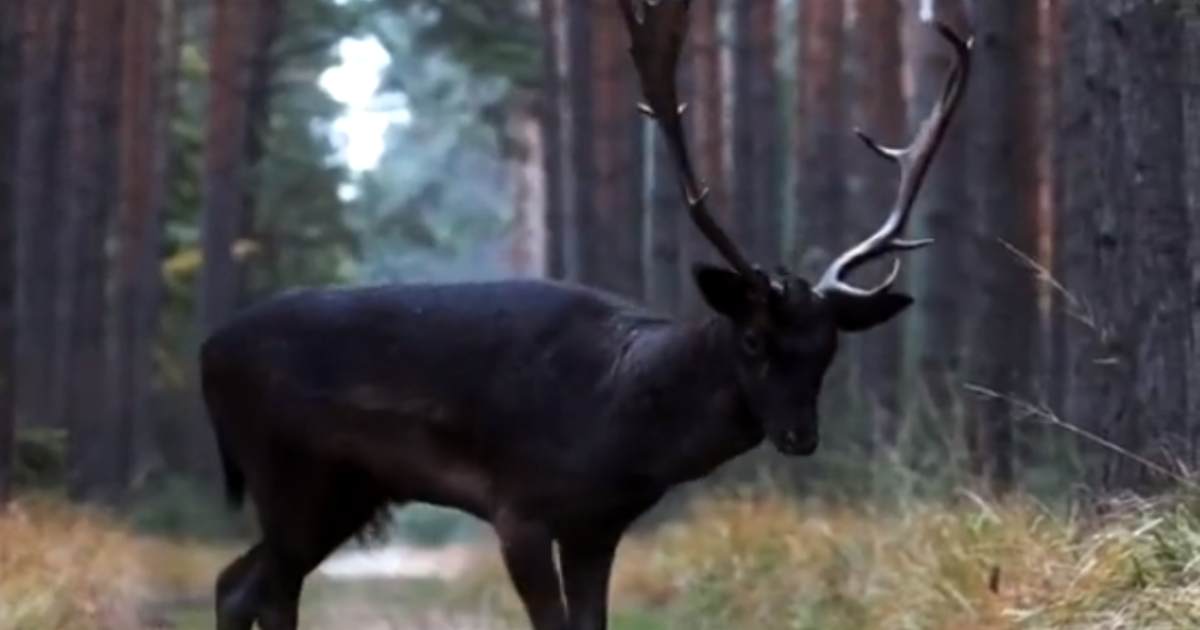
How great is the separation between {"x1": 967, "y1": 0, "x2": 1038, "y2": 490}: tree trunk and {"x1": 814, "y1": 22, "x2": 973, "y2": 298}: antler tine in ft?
16.2

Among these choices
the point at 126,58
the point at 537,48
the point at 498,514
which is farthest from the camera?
the point at 537,48

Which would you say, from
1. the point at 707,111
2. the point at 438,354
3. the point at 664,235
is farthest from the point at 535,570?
the point at 707,111

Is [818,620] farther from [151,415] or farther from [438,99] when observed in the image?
[438,99]

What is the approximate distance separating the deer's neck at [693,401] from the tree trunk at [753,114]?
53.4 ft

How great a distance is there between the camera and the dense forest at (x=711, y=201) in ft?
34.4

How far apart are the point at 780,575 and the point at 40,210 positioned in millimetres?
16231

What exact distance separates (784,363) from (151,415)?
75.7 feet

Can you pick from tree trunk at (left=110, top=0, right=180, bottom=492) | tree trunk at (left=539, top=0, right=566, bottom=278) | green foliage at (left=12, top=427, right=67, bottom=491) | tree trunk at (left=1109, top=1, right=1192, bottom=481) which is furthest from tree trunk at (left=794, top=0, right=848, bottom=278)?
tree trunk at (left=1109, top=1, right=1192, bottom=481)

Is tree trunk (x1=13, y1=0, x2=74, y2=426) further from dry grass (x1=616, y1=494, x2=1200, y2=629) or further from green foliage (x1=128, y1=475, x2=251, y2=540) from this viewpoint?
dry grass (x1=616, y1=494, x2=1200, y2=629)

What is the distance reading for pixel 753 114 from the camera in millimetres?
27125

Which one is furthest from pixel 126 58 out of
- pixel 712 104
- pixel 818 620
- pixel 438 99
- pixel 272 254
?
pixel 818 620

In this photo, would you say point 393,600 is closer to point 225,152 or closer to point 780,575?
point 780,575

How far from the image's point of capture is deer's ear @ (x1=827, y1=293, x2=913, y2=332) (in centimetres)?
932

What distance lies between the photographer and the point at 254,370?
10.6m
